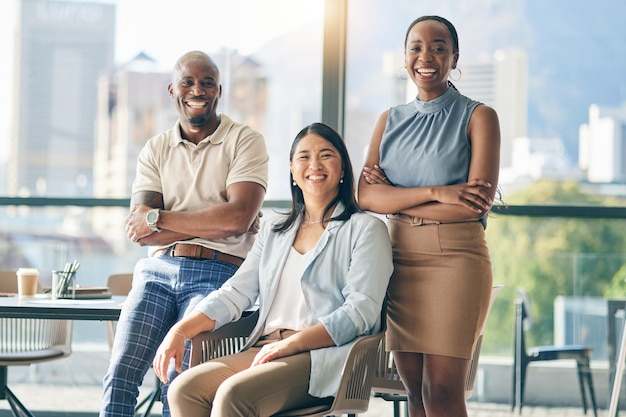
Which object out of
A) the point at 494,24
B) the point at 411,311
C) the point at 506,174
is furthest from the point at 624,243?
the point at 411,311

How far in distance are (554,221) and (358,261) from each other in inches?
104

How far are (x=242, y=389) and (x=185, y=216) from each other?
94 centimetres

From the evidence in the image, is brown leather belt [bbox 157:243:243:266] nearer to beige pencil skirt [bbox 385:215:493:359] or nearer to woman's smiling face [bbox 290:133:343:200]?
woman's smiling face [bbox 290:133:343:200]

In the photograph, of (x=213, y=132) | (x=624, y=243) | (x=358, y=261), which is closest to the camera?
(x=358, y=261)

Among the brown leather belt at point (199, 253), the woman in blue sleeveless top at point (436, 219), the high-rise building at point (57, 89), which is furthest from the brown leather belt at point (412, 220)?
the high-rise building at point (57, 89)

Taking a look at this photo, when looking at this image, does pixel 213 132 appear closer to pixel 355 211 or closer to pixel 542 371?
pixel 355 211

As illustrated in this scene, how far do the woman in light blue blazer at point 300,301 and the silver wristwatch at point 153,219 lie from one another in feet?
1.51

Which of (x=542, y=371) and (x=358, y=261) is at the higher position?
(x=358, y=261)

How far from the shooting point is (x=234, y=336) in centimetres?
320

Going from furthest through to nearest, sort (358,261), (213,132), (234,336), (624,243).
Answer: (624,243), (213,132), (234,336), (358,261)

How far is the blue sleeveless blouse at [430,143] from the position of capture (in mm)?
3037

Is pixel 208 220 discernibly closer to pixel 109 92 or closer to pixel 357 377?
pixel 357 377

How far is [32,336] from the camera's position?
4.36 meters

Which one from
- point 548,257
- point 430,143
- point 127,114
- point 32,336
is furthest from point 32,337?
point 548,257
